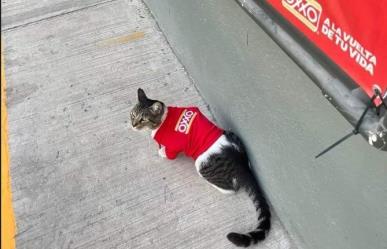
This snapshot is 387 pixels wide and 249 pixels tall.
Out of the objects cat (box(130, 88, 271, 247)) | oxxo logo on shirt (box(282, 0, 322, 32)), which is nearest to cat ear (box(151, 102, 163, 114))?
cat (box(130, 88, 271, 247))

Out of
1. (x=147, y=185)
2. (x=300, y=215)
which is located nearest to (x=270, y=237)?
(x=300, y=215)

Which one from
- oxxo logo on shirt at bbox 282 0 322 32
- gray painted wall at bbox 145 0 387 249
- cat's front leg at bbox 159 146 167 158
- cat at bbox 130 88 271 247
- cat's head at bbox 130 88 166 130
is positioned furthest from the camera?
cat's front leg at bbox 159 146 167 158

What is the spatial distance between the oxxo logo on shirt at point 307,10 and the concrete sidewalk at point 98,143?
71.5 inches

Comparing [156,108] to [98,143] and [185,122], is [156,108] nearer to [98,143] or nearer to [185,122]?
[185,122]

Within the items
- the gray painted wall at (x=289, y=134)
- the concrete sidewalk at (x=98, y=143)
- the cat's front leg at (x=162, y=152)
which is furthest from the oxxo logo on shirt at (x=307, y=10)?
the cat's front leg at (x=162, y=152)

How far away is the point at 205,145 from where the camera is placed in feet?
10.8

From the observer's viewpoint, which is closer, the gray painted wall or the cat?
the gray painted wall

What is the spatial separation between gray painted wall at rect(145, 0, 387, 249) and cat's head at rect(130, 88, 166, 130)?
1.85 feet

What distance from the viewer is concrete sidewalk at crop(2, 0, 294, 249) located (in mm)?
3252

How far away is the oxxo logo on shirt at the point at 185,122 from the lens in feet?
10.9

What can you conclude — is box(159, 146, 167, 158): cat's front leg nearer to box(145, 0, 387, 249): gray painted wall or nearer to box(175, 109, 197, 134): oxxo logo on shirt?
box(175, 109, 197, 134): oxxo logo on shirt

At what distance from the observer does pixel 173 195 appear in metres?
3.43

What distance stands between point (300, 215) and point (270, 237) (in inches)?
15.3

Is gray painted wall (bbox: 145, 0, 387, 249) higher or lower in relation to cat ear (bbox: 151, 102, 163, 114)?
higher
